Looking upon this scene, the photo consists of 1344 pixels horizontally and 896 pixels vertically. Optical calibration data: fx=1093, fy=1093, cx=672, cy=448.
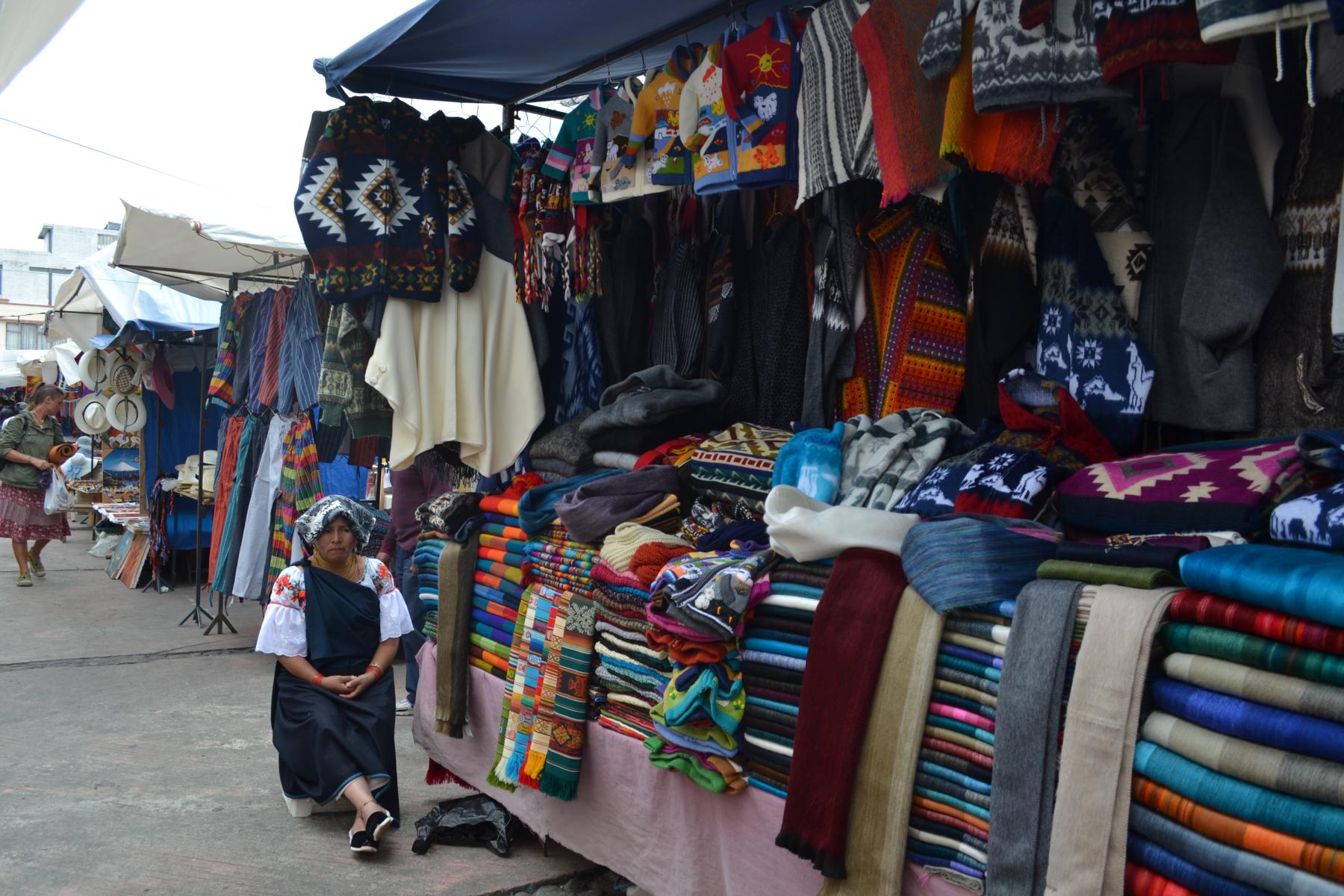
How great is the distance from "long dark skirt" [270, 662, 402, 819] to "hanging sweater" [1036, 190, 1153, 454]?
9.64 ft

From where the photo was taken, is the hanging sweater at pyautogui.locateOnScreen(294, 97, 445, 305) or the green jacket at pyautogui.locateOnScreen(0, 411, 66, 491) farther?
the green jacket at pyautogui.locateOnScreen(0, 411, 66, 491)

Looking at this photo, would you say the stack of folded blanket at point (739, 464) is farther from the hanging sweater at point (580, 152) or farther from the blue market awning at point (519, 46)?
the blue market awning at point (519, 46)

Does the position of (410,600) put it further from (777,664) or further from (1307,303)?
(1307,303)

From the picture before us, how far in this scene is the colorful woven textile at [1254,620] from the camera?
1.54 meters

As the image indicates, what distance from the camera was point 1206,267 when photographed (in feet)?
7.70

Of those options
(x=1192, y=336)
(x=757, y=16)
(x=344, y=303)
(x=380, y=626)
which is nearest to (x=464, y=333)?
(x=344, y=303)

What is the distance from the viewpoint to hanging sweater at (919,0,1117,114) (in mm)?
2266

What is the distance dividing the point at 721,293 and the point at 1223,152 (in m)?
1.69

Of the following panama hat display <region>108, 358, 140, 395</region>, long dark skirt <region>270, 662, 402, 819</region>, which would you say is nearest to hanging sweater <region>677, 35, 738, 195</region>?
long dark skirt <region>270, 662, 402, 819</region>

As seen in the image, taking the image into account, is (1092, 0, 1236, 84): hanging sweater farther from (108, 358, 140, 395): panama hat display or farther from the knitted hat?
(108, 358, 140, 395): panama hat display

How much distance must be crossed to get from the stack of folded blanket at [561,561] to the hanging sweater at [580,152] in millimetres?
1162

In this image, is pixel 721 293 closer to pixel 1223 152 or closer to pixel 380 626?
pixel 1223 152

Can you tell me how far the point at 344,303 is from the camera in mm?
4121

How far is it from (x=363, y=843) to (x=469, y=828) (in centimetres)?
38
